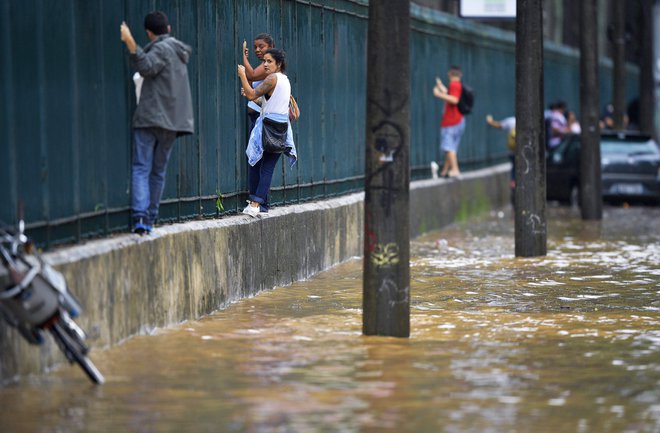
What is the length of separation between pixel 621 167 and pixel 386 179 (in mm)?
18844

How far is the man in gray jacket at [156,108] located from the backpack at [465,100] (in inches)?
533

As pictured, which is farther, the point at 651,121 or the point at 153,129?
the point at 651,121

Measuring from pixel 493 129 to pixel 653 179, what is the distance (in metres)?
3.31

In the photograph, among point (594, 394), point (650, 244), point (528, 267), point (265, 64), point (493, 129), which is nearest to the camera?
point (594, 394)

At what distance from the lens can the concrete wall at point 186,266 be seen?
10.1 metres

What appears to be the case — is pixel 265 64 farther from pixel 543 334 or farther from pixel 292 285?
pixel 543 334

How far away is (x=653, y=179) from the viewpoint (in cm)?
2959

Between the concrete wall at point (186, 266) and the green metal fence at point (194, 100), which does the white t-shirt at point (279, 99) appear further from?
the concrete wall at point (186, 266)

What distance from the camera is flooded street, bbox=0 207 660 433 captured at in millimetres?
8297

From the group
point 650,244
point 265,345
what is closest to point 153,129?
point 265,345

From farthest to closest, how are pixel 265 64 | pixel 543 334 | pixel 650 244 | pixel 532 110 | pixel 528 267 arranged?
pixel 650 244, pixel 532 110, pixel 528 267, pixel 265 64, pixel 543 334

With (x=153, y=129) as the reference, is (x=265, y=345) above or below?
below

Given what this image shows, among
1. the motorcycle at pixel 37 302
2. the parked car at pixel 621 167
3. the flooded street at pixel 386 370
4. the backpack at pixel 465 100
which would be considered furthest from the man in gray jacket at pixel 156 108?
the parked car at pixel 621 167

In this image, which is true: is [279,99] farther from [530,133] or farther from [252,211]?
[530,133]
